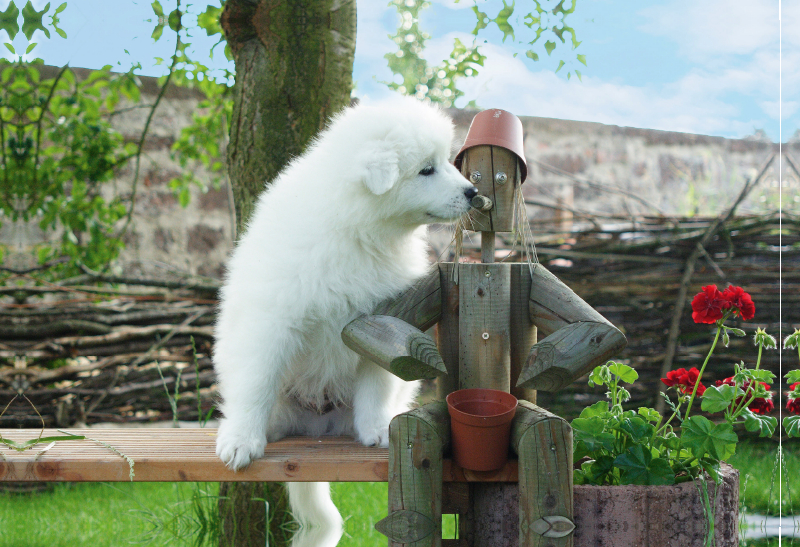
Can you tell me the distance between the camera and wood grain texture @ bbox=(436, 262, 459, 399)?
223cm

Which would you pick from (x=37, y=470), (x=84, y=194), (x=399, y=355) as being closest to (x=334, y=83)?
(x=399, y=355)

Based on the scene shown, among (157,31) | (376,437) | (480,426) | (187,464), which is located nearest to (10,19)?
(157,31)

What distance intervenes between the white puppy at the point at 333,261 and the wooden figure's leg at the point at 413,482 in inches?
13.5

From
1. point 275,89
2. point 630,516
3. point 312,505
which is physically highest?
point 275,89

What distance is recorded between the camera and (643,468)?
6.59ft

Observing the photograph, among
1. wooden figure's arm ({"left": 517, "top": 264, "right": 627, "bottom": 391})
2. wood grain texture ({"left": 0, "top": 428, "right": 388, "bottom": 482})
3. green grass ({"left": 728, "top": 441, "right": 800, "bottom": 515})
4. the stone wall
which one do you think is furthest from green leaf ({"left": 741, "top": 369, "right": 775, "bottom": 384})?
the stone wall

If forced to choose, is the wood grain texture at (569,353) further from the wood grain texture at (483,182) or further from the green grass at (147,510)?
the green grass at (147,510)

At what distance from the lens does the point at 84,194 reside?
4594 millimetres

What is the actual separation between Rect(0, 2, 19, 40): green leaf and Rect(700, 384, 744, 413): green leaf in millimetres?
2968

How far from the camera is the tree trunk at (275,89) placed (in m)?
2.89

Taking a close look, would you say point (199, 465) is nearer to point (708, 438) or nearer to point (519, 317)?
point (519, 317)

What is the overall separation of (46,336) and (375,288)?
10.7 ft

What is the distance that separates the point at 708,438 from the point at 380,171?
129cm

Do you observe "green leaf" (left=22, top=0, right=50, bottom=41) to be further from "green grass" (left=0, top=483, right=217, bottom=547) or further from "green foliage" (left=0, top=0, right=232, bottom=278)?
"green grass" (left=0, top=483, right=217, bottom=547)
